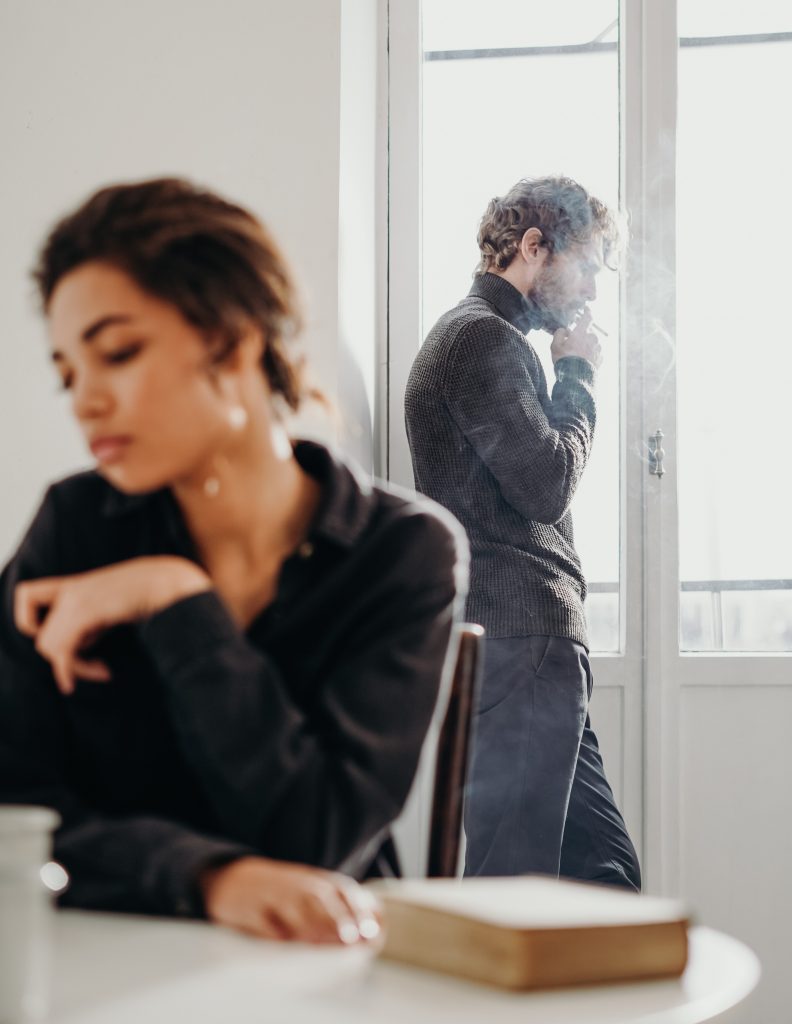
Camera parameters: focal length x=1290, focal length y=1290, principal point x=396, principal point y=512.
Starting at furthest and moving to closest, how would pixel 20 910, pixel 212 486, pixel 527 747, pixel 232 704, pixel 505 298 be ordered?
1. pixel 505 298
2. pixel 527 747
3. pixel 212 486
4. pixel 232 704
5. pixel 20 910

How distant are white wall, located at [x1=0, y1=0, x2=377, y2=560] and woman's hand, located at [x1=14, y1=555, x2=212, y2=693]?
1.13 meters

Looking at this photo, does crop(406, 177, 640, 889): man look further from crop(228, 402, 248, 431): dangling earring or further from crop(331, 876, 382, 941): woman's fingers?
crop(331, 876, 382, 941): woman's fingers

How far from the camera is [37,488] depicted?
2064 millimetres

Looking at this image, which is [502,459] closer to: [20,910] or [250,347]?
[250,347]

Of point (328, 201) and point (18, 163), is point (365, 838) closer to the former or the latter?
point (328, 201)

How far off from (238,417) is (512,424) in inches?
42.7

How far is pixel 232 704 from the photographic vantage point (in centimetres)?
89

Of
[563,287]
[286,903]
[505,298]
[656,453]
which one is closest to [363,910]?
[286,903]

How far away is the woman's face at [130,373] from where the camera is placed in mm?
918

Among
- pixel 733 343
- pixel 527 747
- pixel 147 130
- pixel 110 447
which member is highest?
pixel 147 130

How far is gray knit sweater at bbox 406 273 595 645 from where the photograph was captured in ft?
6.57

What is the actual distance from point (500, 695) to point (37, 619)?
1.14m

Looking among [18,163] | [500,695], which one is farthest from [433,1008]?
[18,163]

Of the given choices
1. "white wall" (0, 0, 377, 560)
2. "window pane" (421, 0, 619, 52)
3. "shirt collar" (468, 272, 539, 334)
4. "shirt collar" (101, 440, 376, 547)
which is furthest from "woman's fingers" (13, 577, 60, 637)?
"window pane" (421, 0, 619, 52)
